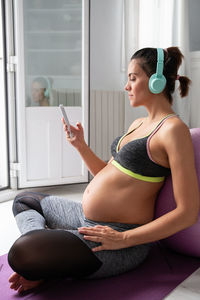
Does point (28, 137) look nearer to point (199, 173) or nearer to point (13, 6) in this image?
point (13, 6)

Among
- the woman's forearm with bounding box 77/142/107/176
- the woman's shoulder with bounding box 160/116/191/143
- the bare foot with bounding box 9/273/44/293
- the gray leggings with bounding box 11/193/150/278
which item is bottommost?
the bare foot with bounding box 9/273/44/293

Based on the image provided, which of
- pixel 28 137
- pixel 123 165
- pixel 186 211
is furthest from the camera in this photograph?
pixel 28 137

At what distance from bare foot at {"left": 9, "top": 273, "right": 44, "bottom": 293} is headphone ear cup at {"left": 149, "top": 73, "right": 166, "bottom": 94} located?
2.47 feet

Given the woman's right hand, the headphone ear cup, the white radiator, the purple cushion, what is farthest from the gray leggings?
the white radiator

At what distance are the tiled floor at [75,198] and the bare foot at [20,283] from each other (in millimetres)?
444

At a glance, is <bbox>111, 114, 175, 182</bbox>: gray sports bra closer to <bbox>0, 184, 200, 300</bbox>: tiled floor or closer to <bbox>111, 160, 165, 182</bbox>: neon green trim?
<bbox>111, 160, 165, 182</bbox>: neon green trim

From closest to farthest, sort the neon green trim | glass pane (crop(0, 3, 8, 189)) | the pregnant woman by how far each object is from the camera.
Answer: the pregnant woman → the neon green trim → glass pane (crop(0, 3, 8, 189))

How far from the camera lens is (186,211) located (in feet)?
3.73

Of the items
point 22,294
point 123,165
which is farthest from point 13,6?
point 22,294

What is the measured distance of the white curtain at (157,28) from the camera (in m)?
3.07

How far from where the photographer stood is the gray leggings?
1.22 m

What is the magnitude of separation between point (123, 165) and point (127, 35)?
2184mm

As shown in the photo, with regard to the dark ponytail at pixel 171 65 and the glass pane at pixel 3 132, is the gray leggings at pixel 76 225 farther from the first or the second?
the glass pane at pixel 3 132

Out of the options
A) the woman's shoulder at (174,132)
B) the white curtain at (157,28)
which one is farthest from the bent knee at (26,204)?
the white curtain at (157,28)
